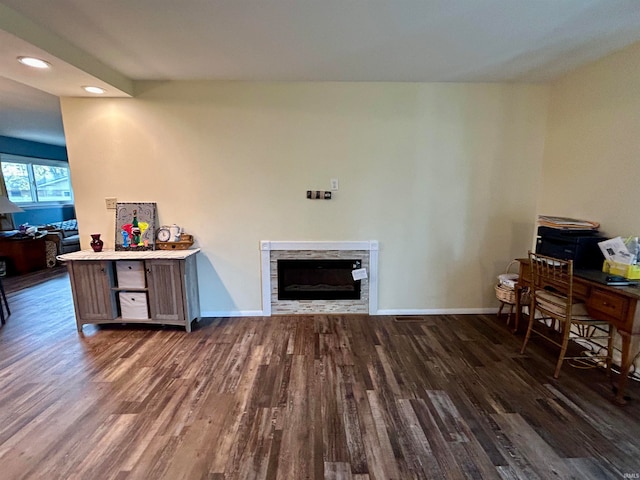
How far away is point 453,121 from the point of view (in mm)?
3098

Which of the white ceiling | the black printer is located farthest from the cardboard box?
the white ceiling

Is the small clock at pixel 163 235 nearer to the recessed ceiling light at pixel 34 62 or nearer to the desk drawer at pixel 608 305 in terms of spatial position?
the recessed ceiling light at pixel 34 62

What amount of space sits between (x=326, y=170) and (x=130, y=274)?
86.8 inches

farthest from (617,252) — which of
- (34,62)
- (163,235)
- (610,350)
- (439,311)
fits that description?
(34,62)

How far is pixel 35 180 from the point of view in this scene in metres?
6.64

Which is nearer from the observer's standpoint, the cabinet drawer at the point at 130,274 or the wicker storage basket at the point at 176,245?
the cabinet drawer at the point at 130,274

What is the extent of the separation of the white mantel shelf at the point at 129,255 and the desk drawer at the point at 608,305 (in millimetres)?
3301

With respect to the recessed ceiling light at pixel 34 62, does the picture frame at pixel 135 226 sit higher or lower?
lower

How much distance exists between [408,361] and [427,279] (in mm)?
1145

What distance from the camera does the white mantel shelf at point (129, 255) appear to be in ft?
9.32

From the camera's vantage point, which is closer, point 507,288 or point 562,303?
point 562,303

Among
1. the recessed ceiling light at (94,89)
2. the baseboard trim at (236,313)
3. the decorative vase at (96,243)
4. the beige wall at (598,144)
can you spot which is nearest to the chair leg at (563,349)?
the beige wall at (598,144)

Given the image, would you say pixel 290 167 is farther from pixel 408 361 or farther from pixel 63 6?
pixel 408 361

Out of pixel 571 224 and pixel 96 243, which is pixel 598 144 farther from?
pixel 96 243
